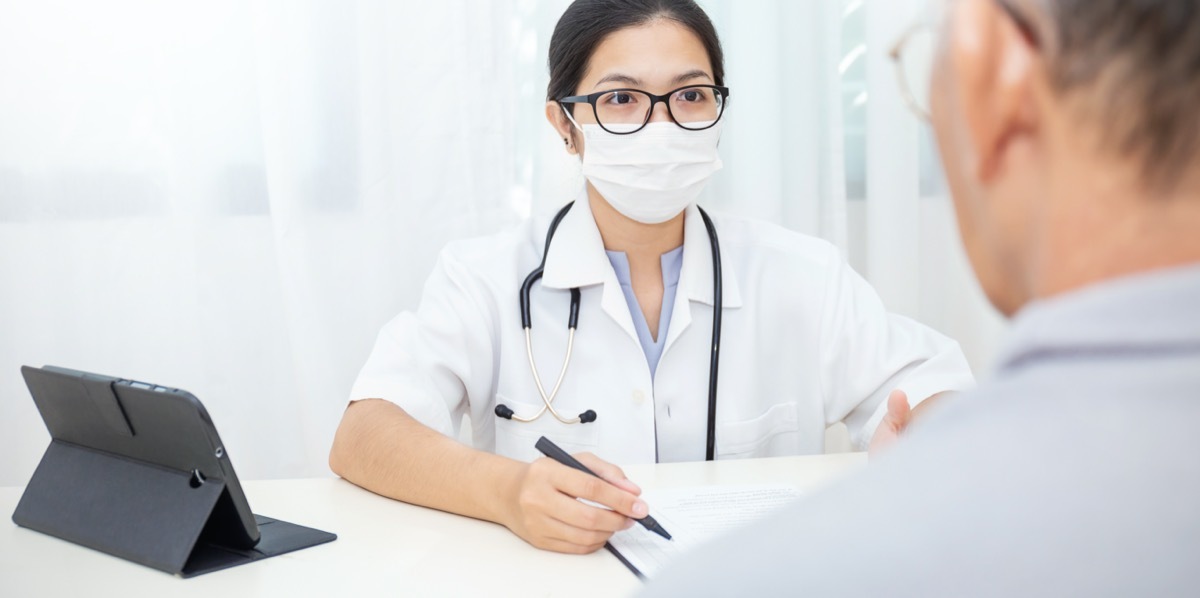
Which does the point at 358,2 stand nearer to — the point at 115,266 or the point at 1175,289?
the point at 115,266

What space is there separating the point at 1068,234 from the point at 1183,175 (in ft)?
0.15

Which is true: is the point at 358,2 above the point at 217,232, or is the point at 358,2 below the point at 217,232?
above

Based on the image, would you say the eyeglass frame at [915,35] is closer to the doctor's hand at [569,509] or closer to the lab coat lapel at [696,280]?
the doctor's hand at [569,509]

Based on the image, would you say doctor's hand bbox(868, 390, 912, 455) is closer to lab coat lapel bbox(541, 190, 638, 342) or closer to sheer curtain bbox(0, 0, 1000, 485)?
lab coat lapel bbox(541, 190, 638, 342)

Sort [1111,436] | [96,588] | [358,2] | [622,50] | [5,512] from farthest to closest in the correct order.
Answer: [358,2], [622,50], [5,512], [96,588], [1111,436]

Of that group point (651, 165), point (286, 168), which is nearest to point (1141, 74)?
point (651, 165)

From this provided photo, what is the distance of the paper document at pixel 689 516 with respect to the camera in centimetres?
101

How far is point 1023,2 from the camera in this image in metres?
0.39

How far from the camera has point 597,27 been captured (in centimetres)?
154

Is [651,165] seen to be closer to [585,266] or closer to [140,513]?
[585,266]

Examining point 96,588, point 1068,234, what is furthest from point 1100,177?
point 96,588

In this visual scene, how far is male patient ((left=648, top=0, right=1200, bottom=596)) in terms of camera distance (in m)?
0.34

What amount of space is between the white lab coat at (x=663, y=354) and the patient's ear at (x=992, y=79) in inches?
40.9

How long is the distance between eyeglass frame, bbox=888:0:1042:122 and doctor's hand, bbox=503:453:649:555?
0.56 metres
